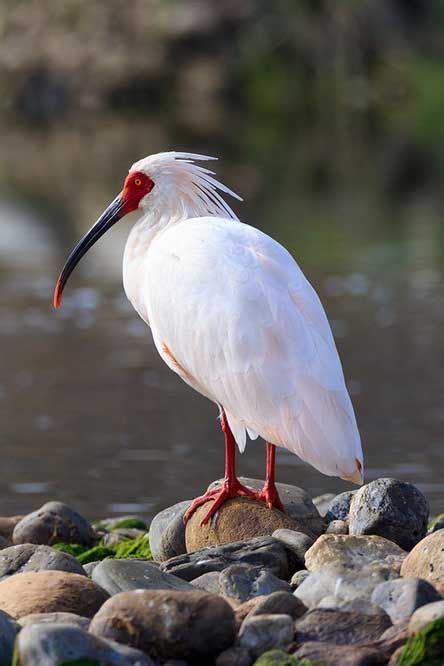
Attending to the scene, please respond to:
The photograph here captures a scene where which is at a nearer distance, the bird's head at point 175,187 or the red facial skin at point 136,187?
the bird's head at point 175,187

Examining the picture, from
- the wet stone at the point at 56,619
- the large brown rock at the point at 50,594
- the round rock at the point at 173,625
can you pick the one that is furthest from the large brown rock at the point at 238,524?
the round rock at the point at 173,625

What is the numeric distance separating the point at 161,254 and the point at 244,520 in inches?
58.1

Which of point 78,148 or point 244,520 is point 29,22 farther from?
point 244,520

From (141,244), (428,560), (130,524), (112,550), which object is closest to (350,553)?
(428,560)

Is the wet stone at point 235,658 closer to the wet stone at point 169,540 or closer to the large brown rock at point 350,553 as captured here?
the large brown rock at point 350,553

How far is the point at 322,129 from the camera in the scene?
5006 centimetres

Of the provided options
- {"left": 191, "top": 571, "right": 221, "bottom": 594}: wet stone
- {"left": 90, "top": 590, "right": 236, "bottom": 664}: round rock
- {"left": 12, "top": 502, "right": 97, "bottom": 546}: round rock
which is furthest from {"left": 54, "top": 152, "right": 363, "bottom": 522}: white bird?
{"left": 90, "top": 590, "right": 236, "bottom": 664}: round rock

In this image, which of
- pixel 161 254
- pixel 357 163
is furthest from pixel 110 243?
pixel 161 254

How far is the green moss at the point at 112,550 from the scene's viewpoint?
8.41 m

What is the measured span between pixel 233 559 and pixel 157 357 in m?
8.67

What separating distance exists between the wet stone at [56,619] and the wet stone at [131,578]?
556mm

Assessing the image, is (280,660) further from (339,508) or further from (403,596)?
(339,508)

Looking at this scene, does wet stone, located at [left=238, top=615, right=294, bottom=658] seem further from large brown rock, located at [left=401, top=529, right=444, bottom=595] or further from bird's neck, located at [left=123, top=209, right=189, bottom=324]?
bird's neck, located at [left=123, top=209, right=189, bottom=324]

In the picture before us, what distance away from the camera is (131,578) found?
6.80m
